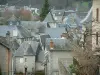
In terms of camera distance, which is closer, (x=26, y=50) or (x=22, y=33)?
(x=26, y=50)

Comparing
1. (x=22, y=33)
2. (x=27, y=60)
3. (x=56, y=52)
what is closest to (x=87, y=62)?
(x=56, y=52)

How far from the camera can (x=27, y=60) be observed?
152 feet

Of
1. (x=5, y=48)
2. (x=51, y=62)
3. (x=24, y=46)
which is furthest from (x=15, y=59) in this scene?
(x=5, y=48)

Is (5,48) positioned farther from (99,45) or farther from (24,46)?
(24,46)

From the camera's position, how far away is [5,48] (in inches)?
1242

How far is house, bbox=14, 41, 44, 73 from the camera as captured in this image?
152 ft

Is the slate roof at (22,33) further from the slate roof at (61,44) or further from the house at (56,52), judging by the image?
the slate roof at (61,44)

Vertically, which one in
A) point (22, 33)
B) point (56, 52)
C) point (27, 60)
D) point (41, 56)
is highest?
point (22, 33)

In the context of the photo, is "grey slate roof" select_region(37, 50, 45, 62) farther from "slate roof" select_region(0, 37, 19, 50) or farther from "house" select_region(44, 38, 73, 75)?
"house" select_region(44, 38, 73, 75)

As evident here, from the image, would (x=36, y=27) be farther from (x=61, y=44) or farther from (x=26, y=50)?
(x=61, y=44)

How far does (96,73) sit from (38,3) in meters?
134

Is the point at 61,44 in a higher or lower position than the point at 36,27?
lower

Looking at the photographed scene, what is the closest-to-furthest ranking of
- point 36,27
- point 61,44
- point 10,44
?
point 61,44 → point 10,44 → point 36,27

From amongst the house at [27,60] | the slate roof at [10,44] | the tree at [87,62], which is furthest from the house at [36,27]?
the tree at [87,62]
